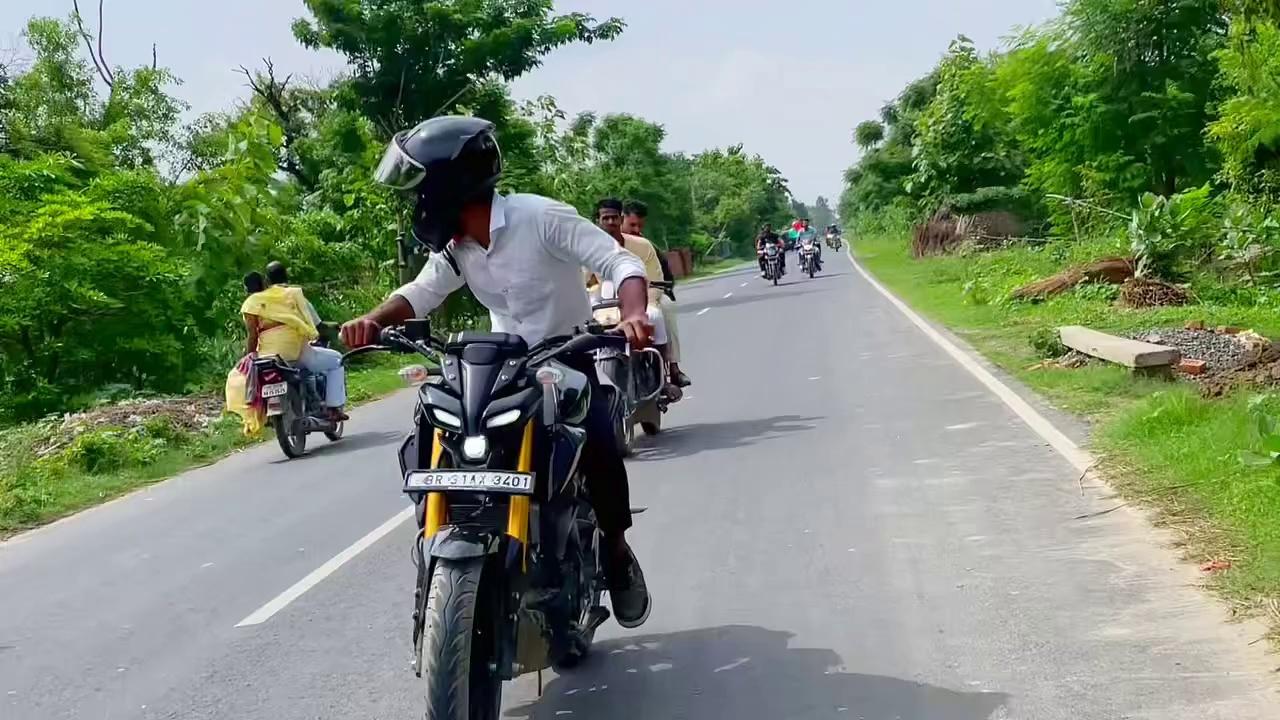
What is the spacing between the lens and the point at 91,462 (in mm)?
12625

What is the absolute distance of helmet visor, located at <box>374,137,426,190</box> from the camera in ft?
14.1

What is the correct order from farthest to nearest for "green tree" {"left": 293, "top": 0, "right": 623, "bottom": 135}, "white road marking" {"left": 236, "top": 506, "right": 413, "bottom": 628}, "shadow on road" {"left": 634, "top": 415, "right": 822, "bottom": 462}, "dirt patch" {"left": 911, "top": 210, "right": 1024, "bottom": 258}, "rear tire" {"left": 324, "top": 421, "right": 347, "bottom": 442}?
"dirt patch" {"left": 911, "top": 210, "right": 1024, "bottom": 258} → "green tree" {"left": 293, "top": 0, "right": 623, "bottom": 135} → "rear tire" {"left": 324, "top": 421, "right": 347, "bottom": 442} → "shadow on road" {"left": 634, "top": 415, "right": 822, "bottom": 462} → "white road marking" {"left": 236, "top": 506, "right": 413, "bottom": 628}

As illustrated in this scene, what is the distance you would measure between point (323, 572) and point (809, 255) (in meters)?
38.7

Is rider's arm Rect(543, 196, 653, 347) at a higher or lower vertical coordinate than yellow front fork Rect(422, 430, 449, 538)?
higher

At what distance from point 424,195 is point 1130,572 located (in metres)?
3.56

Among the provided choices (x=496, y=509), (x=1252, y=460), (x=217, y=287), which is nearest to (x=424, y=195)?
(x=496, y=509)

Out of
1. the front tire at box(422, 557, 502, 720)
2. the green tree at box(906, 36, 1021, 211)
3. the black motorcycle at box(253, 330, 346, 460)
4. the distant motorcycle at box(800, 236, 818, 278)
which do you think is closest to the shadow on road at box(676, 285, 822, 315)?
the distant motorcycle at box(800, 236, 818, 278)

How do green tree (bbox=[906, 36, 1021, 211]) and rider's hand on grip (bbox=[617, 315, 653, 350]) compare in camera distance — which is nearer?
rider's hand on grip (bbox=[617, 315, 653, 350])

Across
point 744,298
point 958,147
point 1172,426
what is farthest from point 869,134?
point 1172,426

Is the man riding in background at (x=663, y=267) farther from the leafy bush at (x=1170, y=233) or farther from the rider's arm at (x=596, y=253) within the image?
the leafy bush at (x=1170, y=233)

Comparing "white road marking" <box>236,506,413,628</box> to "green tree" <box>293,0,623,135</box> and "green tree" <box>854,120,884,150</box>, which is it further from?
"green tree" <box>854,120,884,150</box>

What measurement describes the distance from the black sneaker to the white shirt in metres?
0.93

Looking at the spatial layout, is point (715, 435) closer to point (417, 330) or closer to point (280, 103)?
point (417, 330)

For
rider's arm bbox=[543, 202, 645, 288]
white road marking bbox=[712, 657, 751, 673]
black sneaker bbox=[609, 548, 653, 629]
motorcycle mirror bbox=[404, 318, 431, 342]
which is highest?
rider's arm bbox=[543, 202, 645, 288]
